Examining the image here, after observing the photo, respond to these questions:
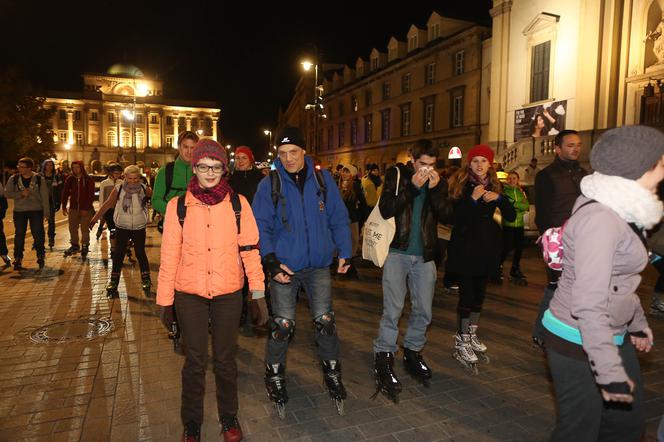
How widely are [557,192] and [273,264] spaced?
2.94m

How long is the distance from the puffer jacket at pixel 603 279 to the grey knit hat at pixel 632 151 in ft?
0.63

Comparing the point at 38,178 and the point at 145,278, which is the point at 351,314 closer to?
the point at 145,278

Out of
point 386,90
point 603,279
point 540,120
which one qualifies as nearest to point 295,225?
point 603,279

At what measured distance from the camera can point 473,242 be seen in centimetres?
466

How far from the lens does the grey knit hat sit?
2.09 m

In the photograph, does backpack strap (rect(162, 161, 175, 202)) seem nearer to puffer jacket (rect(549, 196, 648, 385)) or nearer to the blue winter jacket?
the blue winter jacket

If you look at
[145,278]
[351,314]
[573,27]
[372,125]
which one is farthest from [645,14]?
[372,125]

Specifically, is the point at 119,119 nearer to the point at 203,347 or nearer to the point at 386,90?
the point at 386,90

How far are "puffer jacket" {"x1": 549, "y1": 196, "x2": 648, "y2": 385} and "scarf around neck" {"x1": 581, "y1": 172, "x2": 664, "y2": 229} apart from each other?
0.11 feet

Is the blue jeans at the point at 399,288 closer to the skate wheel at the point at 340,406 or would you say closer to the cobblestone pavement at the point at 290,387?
the cobblestone pavement at the point at 290,387

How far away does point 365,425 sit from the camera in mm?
3592

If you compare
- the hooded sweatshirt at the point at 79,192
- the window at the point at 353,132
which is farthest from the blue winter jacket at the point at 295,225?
the window at the point at 353,132

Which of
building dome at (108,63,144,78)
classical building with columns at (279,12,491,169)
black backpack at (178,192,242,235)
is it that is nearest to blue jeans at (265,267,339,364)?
black backpack at (178,192,242,235)

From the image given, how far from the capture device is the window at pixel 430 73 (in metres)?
34.5
